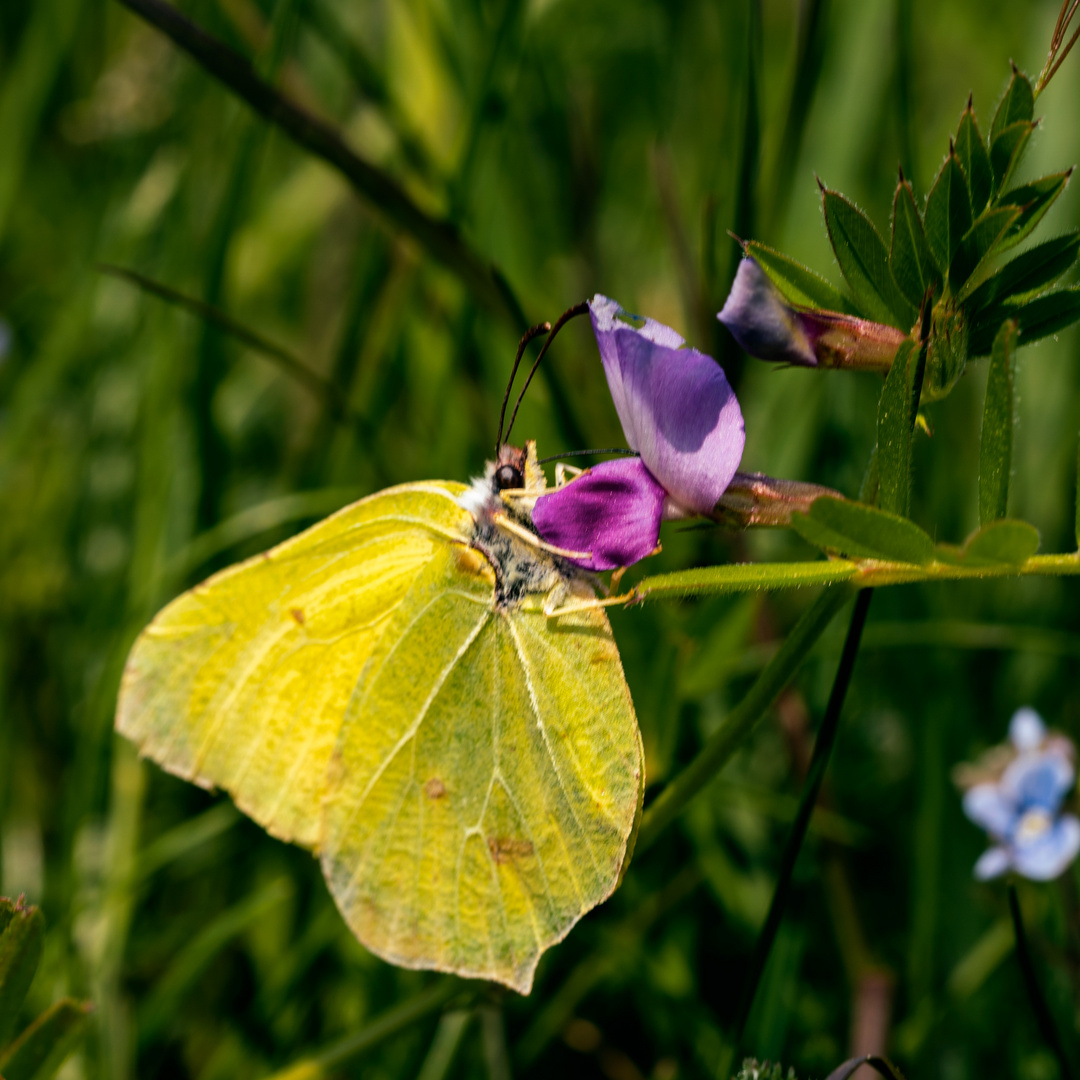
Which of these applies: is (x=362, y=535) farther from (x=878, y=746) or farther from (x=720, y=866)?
(x=878, y=746)

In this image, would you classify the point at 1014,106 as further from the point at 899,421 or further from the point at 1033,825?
the point at 1033,825

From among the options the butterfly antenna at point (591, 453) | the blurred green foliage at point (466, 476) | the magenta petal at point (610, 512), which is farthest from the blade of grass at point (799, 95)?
the magenta petal at point (610, 512)

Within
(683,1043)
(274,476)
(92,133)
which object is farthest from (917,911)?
(92,133)

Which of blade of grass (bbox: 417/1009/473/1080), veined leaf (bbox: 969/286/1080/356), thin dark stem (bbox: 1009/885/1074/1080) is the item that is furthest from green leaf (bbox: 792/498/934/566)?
blade of grass (bbox: 417/1009/473/1080)

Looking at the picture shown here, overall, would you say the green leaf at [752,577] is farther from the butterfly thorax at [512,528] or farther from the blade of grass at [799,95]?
the blade of grass at [799,95]

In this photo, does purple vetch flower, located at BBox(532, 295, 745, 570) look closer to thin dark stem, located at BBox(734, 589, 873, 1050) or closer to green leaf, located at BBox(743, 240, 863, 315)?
green leaf, located at BBox(743, 240, 863, 315)

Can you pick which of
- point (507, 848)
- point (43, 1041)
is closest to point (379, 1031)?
point (507, 848)
